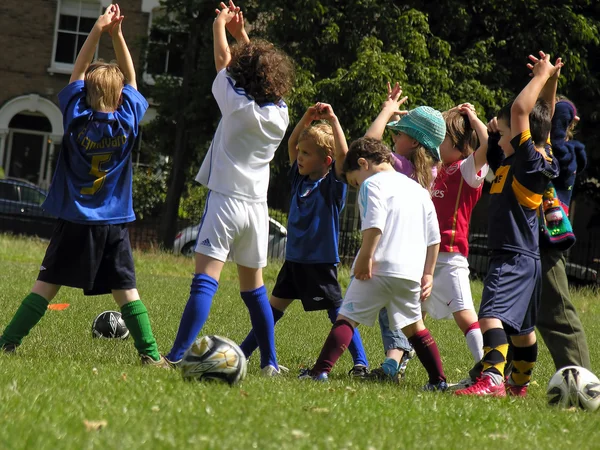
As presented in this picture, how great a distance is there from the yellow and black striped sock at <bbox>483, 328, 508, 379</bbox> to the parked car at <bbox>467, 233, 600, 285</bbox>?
1663cm

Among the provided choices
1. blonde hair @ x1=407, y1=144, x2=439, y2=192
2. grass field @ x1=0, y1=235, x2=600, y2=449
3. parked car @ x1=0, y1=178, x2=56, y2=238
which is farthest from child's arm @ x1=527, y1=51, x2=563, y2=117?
parked car @ x1=0, y1=178, x2=56, y2=238

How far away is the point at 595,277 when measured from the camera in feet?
72.1

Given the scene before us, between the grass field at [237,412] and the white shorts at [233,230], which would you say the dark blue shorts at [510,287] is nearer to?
the grass field at [237,412]

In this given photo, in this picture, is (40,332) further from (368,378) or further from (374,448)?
(374,448)

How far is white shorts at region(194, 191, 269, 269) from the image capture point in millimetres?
5566

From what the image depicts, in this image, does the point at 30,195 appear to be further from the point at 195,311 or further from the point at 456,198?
the point at 195,311

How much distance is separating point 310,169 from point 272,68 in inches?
46.3

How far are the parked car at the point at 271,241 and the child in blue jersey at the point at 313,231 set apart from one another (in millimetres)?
14173

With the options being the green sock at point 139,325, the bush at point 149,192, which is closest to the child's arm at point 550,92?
the green sock at point 139,325

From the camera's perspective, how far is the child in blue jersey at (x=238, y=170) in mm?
5586

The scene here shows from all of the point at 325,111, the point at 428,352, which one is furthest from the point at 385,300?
the point at 325,111

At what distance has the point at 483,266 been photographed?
2309 centimetres

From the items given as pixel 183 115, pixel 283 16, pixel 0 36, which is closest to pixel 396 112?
pixel 283 16

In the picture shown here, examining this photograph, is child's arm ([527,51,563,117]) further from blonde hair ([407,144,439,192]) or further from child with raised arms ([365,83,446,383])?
blonde hair ([407,144,439,192])
